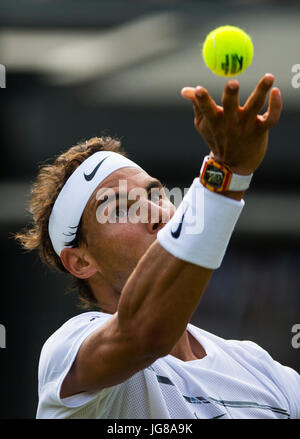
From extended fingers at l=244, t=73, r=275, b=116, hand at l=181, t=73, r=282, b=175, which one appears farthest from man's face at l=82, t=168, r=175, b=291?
extended fingers at l=244, t=73, r=275, b=116

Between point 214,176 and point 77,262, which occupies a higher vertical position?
point 214,176

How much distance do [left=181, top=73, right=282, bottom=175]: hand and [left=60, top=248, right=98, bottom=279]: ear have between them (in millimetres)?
862

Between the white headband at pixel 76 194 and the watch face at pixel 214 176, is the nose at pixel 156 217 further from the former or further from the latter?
the watch face at pixel 214 176

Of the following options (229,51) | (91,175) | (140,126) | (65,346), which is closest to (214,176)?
(229,51)

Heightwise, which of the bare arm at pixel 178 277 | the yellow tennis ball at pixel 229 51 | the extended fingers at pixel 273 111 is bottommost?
the bare arm at pixel 178 277

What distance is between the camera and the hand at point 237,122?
1393 mm

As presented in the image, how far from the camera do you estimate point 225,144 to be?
4.78 feet

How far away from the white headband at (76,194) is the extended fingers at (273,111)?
35.5 inches

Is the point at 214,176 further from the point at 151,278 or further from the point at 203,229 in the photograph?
the point at 151,278

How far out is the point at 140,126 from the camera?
4699mm

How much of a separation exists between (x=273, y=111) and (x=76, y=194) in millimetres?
988

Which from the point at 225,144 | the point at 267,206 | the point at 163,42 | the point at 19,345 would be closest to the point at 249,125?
the point at 225,144

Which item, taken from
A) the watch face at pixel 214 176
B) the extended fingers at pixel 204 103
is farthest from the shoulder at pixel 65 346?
the extended fingers at pixel 204 103
